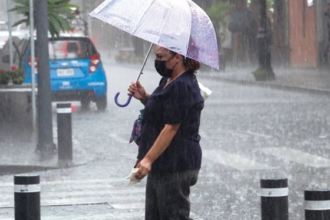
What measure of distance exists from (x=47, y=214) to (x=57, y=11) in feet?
27.4

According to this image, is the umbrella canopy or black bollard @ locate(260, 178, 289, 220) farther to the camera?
black bollard @ locate(260, 178, 289, 220)

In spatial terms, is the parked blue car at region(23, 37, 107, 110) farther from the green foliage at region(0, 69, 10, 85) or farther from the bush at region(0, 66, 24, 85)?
the green foliage at region(0, 69, 10, 85)

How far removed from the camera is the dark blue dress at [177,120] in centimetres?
569

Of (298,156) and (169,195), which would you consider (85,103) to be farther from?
(169,195)

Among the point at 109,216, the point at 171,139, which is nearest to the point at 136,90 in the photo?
the point at 171,139

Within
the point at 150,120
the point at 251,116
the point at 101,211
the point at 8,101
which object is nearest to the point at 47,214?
Result: the point at 101,211

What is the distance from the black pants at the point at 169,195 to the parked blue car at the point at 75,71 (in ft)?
48.5

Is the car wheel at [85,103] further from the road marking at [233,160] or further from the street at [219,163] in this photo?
the road marking at [233,160]

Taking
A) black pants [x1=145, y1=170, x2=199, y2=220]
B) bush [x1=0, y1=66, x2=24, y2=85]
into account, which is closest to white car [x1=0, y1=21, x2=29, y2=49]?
bush [x1=0, y1=66, x2=24, y2=85]

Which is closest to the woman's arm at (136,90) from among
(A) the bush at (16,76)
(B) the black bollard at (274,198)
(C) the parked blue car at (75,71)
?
(B) the black bollard at (274,198)

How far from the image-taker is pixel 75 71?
69.3ft

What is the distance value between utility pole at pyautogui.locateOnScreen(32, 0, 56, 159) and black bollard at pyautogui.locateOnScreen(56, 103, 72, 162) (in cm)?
43

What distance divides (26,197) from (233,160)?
23.4 feet

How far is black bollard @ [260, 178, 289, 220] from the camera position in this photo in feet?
19.9
